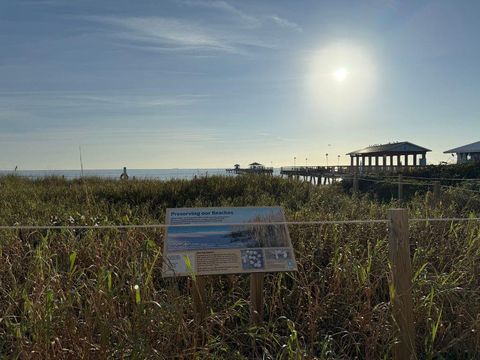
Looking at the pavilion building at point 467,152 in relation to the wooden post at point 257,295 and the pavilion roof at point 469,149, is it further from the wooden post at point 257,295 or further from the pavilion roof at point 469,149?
the wooden post at point 257,295

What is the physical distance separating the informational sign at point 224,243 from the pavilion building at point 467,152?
34053 mm

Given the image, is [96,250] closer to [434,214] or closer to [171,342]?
[171,342]

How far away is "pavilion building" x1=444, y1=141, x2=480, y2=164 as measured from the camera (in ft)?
109

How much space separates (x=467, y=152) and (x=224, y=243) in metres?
36.6

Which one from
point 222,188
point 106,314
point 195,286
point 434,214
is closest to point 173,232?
point 195,286

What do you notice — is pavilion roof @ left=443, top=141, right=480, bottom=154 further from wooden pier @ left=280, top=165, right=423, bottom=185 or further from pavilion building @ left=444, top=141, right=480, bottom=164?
wooden pier @ left=280, top=165, right=423, bottom=185

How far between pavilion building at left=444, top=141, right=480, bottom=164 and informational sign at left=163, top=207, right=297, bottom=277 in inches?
1341

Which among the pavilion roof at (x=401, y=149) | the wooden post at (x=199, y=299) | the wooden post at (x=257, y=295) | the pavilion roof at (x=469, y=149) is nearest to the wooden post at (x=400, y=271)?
the wooden post at (x=257, y=295)

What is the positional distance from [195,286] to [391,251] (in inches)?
51.8

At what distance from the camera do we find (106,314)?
8.36ft

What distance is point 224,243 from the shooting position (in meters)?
2.96

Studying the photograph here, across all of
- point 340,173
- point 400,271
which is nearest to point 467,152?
point 340,173

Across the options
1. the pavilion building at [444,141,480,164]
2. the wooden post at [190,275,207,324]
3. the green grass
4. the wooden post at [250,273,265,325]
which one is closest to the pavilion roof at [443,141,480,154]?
the pavilion building at [444,141,480,164]

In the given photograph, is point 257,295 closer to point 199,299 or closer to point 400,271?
point 199,299
